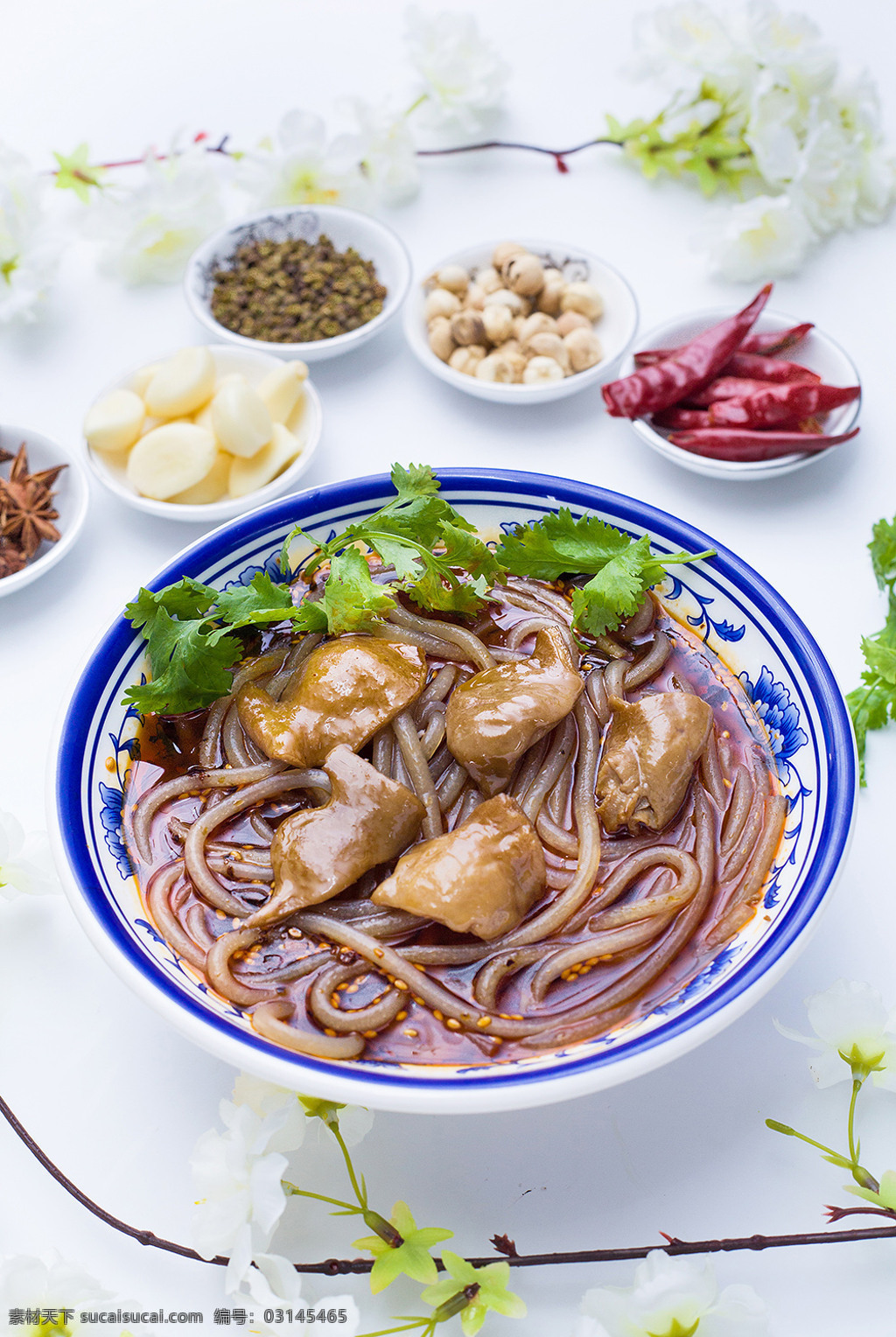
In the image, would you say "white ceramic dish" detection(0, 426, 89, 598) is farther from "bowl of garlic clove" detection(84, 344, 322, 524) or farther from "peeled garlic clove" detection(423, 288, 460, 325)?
"peeled garlic clove" detection(423, 288, 460, 325)

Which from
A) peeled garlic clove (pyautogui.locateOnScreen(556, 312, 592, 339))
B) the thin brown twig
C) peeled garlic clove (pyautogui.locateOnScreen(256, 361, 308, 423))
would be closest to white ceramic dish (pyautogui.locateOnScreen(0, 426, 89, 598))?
peeled garlic clove (pyautogui.locateOnScreen(256, 361, 308, 423))

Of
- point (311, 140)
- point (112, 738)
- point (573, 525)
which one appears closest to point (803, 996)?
point (573, 525)

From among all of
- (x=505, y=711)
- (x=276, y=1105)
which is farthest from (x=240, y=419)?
(x=276, y=1105)

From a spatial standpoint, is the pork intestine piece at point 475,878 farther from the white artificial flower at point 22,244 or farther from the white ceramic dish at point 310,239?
the white artificial flower at point 22,244

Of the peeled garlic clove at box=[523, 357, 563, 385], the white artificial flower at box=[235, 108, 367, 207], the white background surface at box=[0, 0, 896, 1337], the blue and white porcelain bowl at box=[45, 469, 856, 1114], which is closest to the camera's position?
the blue and white porcelain bowl at box=[45, 469, 856, 1114]

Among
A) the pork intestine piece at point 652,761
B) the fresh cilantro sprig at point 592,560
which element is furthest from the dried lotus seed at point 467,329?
the pork intestine piece at point 652,761

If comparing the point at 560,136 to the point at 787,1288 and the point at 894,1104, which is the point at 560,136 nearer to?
the point at 894,1104
